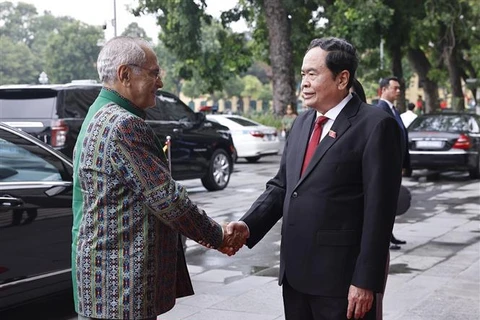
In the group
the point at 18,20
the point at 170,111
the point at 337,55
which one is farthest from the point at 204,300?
the point at 18,20

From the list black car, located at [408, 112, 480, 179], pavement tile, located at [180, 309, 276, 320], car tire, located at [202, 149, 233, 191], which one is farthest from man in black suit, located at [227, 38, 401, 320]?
black car, located at [408, 112, 480, 179]

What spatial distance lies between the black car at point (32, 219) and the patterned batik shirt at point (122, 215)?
8.55 feet

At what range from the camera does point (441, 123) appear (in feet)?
60.6

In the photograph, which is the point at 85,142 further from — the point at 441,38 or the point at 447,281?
the point at 441,38

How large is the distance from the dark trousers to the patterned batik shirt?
2.12ft

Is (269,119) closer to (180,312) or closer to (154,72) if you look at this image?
(180,312)

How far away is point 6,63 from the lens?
88250mm

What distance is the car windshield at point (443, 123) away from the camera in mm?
18109

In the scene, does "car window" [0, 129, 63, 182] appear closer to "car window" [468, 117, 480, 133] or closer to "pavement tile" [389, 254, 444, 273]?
"pavement tile" [389, 254, 444, 273]

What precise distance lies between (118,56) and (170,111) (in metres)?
11.6

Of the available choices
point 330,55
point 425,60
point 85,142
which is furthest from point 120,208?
point 425,60

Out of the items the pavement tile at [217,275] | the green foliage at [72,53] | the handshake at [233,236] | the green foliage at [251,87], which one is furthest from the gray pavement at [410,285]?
the green foliage at [251,87]

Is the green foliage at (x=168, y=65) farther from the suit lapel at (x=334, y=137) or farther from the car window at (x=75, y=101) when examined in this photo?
the suit lapel at (x=334, y=137)

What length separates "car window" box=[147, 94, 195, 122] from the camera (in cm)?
1448
